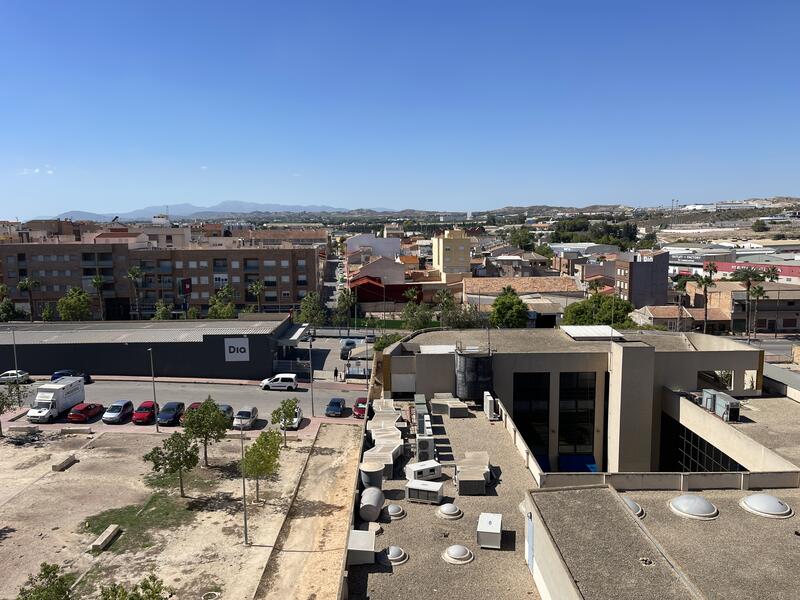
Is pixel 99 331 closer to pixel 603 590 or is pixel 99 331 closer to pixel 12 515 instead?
pixel 12 515

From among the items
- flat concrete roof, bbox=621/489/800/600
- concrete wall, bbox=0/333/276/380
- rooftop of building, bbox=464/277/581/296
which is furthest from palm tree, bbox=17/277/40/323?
flat concrete roof, bbox=621/489/800/600

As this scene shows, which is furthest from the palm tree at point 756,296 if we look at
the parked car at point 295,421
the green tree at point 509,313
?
the parked car at point 295,421

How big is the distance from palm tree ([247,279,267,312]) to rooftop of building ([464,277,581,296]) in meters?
29.1

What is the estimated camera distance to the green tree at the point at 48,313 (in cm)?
6997

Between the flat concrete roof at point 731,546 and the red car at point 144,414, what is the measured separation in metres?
31.2

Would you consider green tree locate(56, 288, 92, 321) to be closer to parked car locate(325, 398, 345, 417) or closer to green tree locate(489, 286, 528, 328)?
parked car locate(325, 398, 345, 417)

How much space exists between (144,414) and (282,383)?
421 inches

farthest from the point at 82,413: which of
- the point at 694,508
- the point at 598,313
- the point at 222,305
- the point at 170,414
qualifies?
the point at 598,313

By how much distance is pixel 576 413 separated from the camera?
1206 inches

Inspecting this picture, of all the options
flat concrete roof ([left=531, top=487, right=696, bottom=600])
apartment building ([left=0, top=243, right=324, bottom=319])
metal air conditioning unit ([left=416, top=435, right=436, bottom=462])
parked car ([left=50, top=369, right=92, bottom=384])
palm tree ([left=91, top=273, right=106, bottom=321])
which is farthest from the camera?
apartment building ([left=0, top=243, right=324, bottom=319])

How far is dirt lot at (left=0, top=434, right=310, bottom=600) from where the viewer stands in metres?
22.3


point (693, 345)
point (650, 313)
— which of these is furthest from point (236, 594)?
point (650, 313)

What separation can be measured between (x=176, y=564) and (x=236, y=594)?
341cm

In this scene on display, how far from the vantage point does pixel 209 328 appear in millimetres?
55594
